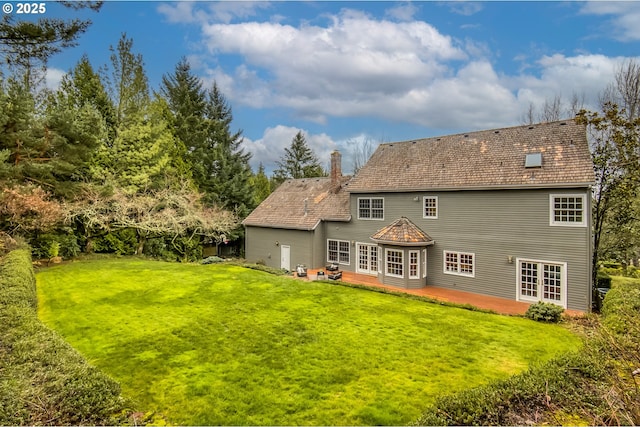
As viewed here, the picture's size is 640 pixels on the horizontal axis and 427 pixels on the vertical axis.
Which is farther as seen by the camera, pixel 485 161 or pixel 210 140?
pixel 210 140

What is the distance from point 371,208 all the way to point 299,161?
86.2 ft

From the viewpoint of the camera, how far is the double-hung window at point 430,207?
17.2 meters

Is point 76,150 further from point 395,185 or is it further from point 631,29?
point 631,29

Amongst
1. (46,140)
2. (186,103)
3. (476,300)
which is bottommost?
(476,300)

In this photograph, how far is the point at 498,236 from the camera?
15219 mm

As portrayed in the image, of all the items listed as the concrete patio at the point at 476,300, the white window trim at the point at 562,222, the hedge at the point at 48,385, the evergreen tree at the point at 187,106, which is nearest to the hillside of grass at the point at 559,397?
the hedge at the point at 48,385

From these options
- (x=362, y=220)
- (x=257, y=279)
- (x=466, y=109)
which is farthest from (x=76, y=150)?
(x=466, y=109)

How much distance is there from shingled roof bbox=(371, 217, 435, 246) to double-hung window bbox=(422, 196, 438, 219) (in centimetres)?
90

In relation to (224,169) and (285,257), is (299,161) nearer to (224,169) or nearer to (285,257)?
(224,169)

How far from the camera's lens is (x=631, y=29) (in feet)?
42.4

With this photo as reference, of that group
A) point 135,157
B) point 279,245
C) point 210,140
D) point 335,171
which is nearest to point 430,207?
point 335,171

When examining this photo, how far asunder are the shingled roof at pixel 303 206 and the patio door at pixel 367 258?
2.19 metres

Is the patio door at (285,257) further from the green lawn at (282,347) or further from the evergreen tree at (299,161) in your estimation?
the evergreen tree at (299,161)

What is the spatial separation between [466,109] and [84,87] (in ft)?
82.2
